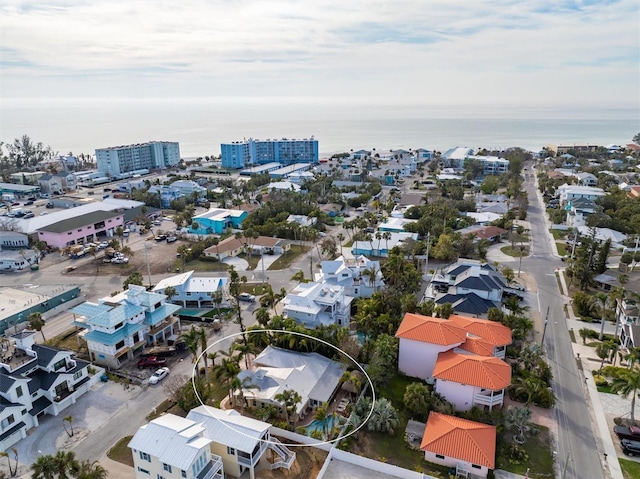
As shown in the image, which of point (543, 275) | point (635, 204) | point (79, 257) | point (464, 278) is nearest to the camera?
point (464, 278)

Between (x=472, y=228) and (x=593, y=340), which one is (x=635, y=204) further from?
(x=593, y=340)

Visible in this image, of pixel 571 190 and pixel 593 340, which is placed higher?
pixel 571 190

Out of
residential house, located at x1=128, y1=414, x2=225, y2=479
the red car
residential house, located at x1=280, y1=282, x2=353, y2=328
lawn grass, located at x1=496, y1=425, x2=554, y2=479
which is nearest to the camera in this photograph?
residential house, located at x1=128, y1=414, x2=225, y2=479

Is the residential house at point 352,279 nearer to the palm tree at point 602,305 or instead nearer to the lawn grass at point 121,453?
the palm tree at point 602,305

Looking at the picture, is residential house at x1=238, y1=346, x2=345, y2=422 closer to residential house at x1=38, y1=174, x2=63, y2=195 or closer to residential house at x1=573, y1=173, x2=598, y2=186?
residential house at x1=573, y1=173, x2=598, y2=186

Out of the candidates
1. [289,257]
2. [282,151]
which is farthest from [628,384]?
[282,151]

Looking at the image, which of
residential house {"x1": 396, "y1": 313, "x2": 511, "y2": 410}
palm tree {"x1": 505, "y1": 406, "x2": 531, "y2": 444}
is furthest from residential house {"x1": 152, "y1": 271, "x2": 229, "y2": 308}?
palm tree {"x1": 505, "y1": 406, "x2": 531, "y2": 444}

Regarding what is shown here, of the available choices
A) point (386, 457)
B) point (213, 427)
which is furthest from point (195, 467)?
point (386, 457)
